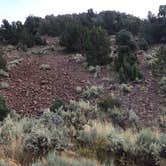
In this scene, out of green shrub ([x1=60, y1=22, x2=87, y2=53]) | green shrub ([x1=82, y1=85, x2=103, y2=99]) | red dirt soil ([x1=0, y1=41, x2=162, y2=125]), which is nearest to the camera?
red dirt soil ([x1=0, y1=41, x2=162, y2=125])

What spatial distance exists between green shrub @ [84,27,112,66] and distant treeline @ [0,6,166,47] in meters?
6.79

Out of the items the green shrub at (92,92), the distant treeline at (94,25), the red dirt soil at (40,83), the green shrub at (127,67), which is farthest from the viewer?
the distant treeline at (94,25)

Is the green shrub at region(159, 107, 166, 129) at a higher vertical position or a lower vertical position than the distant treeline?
lower

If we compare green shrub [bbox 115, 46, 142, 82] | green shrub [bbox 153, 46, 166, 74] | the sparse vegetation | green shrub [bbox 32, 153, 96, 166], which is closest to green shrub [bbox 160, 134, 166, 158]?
the sparse vegetation

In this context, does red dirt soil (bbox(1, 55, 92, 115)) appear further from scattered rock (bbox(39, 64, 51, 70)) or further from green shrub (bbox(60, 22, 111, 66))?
green shrub (bbox(60, 22, 111, 66))

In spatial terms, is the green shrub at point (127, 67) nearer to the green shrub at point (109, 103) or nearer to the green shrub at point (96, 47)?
the green shrub at point (96, 47)

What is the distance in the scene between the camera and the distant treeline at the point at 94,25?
1088 inches

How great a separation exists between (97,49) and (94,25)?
11133 millimetres

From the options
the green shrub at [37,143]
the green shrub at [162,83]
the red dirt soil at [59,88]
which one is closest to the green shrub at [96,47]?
the red dirt soil at [59,88]

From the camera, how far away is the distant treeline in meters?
27.6

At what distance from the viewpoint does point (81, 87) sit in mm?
16938

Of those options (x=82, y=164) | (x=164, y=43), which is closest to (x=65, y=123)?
(x=82, y=164)

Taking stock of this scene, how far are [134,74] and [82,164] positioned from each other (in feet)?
42.1

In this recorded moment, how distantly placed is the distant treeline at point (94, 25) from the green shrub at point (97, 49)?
22.3 feet
